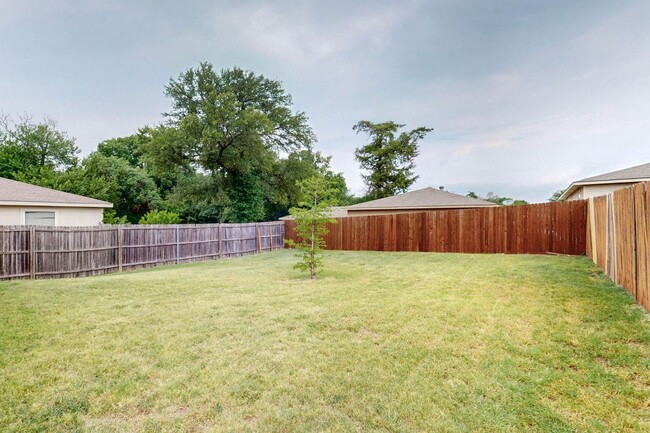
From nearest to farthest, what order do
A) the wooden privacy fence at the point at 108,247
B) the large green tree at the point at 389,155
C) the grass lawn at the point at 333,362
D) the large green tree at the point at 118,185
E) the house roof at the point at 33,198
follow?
the grass lawn at the point at 333,362 → the wooden privacy fence at the point at 108,247 → the house roof at the point at 33,198 → the large green tree at the point at 118,185 → the large green tree at the point at 389,155

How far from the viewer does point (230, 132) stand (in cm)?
2152

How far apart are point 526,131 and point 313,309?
15.1 metres

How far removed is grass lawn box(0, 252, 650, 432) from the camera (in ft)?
7.21

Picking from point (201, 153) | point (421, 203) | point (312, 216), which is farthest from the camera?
point (201, 153)

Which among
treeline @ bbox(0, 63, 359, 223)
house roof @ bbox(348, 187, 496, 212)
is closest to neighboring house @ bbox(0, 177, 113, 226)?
treeline @ bbox(0, 63, 359, 223)

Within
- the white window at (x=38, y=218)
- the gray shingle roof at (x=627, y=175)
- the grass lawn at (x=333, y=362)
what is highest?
the gray shingle roof at (x=627, y=175)

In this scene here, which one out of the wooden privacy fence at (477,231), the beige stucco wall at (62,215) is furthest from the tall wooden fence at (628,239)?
the beige stucco wall at (62,215)

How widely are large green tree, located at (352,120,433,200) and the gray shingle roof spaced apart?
2151 cm

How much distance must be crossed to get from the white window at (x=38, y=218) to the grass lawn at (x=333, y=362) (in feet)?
27.8

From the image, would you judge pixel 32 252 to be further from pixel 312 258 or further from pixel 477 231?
pixel 477 231

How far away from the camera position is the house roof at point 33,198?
1114cm

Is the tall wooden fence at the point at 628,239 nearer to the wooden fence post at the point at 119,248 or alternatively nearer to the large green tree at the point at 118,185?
the wooden fence post at the point at 119,248

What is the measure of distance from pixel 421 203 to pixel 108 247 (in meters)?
14.3

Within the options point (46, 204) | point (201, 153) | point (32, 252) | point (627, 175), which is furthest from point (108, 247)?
point (627, 175)
